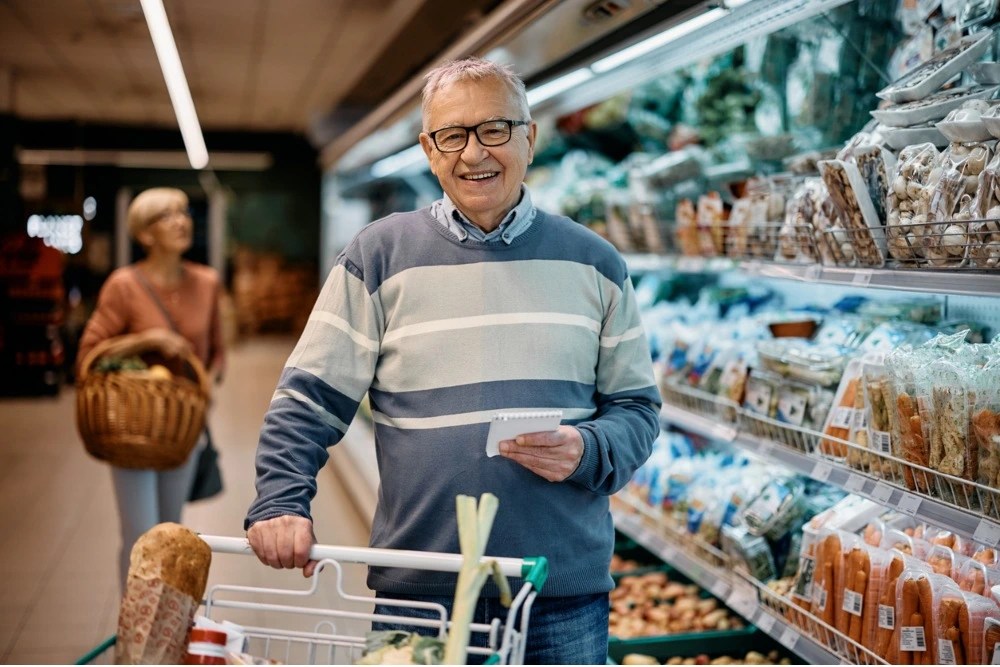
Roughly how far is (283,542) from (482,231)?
2.28 feet

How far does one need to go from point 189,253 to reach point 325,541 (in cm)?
1333

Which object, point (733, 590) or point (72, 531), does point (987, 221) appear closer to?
point (733, 590)

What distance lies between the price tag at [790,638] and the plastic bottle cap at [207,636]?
5.18 ft

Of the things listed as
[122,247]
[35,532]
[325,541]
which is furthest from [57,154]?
[325,541]

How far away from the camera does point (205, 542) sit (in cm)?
143

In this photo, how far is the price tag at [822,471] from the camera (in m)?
2.33

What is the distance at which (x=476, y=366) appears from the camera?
5.90ft

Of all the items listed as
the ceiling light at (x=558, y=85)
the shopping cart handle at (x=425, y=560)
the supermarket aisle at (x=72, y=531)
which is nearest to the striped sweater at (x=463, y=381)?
the shopping cart handle at (x=425, y=560)

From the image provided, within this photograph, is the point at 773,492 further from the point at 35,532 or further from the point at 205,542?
the point at 35,532

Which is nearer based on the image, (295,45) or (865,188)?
(865,188)

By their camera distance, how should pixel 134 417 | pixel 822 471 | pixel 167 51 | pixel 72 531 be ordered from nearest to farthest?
pixel 822 471
pixel 134 417
pixel 167 51
pixel 72 531

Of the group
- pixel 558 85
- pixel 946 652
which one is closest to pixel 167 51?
pixel 558 85

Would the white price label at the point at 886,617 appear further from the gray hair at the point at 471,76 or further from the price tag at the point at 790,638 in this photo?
the gray hair at the point at 471,76

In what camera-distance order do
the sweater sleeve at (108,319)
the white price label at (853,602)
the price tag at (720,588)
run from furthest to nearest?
the sweater sleeve at (108,319)
the price tag at (720,588)
the white price label at (853,602)
